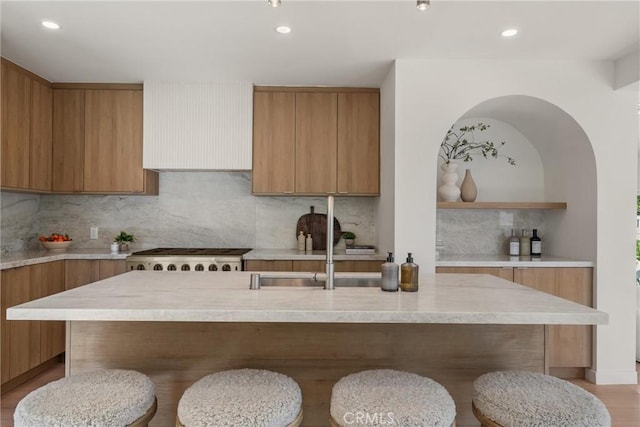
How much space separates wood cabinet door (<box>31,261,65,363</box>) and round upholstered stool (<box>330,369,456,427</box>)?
2832 mm

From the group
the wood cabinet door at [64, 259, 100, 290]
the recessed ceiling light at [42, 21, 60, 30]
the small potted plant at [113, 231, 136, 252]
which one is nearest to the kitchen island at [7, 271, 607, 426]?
the recessed ceiling light at [42, 21, 60, 30]

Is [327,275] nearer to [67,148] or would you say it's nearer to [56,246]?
[56,246]

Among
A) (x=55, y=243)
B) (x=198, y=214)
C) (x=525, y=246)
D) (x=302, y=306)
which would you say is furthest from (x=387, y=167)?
(x=55, y=243)

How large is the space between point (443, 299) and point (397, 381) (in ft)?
1.22

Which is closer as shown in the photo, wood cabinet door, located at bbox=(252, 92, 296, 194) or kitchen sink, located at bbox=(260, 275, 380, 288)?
kitchen sink, located at bbox=(260, 275, 380, 288)

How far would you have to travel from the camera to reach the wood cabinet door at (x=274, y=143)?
3.87 m

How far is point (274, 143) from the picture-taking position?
3.88 meters

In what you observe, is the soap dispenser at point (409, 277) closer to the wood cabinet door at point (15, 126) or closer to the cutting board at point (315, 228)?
the cutting board at point (315, 228)

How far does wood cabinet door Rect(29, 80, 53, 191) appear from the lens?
140 inches

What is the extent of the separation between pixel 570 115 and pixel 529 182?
874mm

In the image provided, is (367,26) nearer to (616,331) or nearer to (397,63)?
(397,63)

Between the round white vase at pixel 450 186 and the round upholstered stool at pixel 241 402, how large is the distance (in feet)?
8.60

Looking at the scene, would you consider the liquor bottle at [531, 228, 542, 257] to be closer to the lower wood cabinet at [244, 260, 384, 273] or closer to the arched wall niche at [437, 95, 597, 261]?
the arched wall niche at [437, 95, 597, 261]

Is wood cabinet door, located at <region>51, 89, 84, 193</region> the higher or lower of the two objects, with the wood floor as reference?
higher
